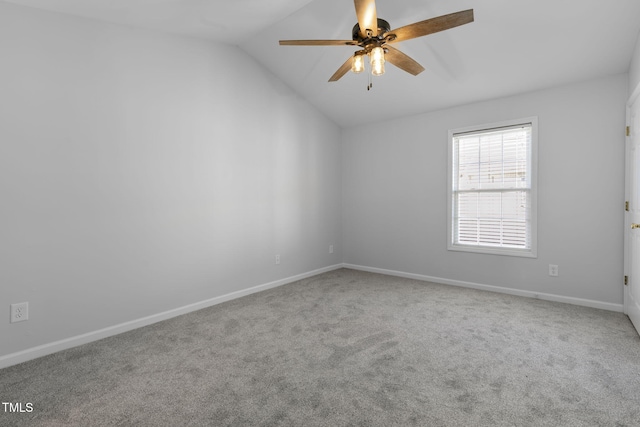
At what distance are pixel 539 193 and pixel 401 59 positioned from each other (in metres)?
2.29

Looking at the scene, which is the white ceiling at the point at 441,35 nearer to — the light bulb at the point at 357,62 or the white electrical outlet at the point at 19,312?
the light bulb at the point at 357,62

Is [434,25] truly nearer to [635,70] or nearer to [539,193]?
[635,70]

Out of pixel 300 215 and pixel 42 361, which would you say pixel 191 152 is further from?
pixel 42 361

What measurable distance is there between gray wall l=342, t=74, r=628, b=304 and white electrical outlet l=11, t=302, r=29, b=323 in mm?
3970

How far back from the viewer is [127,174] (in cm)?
280

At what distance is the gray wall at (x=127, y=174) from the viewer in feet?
7.45

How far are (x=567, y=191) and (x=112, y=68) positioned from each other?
14.9 feet

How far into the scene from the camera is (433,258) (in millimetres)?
4340

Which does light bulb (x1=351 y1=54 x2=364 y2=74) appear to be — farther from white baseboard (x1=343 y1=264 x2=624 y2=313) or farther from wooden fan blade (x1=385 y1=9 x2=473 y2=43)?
white baseboard (x1=343 y1=264 x2=624 y2=313)

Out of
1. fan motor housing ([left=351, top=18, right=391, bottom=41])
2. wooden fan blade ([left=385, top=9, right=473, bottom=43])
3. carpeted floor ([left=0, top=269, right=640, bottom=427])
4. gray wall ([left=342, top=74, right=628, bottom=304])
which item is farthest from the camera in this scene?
gray wall ([left=342, top=74, right=628, bottom=304])

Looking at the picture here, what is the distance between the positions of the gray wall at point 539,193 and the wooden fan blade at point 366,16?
2440 millimetres

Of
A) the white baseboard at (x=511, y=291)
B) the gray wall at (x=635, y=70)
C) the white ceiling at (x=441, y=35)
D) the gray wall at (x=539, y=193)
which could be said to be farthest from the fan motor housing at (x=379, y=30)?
the white baseboard at (x=511, y=291)

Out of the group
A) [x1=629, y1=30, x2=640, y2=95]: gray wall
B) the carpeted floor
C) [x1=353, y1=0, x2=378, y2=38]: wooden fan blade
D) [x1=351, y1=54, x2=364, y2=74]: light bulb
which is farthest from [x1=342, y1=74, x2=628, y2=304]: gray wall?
[x1=353, y1=0, x2=378, y2=38]: wooden fan blade

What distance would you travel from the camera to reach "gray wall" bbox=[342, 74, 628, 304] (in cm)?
316
